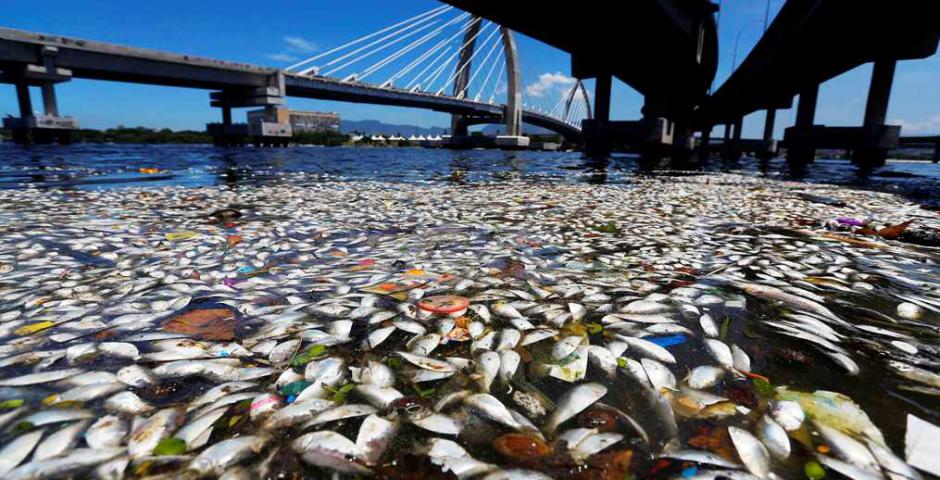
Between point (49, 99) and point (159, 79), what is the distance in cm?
1305

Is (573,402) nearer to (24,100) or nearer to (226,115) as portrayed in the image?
(24,100)

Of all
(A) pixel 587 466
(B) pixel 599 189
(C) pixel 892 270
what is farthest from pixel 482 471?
(B) pixel 599 189

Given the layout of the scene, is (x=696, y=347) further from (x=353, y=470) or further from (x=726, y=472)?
(x=353, y=470)

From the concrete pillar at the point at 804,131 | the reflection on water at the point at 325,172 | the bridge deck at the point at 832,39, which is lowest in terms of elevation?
the reflection on water at the point at 325,172

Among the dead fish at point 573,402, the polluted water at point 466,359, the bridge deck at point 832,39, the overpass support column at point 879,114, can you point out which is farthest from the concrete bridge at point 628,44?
the dead fish at point 573,402

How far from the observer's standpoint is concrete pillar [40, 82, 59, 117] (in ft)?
181

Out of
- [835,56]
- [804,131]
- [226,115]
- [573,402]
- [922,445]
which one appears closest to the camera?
[922,445]

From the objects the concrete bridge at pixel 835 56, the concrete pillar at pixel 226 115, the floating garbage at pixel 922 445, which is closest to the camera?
the floating garbage at pixel 922 445

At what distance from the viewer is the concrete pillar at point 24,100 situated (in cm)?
5634

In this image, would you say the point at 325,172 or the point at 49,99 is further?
the point at 49,99

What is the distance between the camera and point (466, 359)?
8.65ft

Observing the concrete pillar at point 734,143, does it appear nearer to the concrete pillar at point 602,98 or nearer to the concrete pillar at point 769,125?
the concrete pillar at point 769,125

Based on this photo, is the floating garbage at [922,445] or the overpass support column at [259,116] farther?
the overpass support column at [259,116]

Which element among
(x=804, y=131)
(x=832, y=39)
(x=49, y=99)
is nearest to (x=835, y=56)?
(x=832, y=39)
